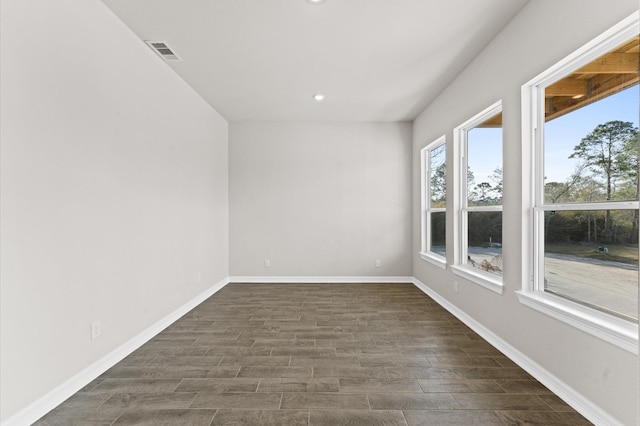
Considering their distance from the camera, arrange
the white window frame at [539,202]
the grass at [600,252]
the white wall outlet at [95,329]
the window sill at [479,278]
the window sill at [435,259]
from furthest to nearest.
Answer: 1. the window sill at [435,259]
2. the window sill at [479,278]
3. the white wall outlet at [95,329]
4. the white window frame at [539,202]
5. the grass at [600,252]

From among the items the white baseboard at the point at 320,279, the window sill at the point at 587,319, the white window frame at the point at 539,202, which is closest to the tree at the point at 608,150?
the white window frame at the point at 539,202

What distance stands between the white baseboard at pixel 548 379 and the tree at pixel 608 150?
963 millimetres

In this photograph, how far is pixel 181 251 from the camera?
3.81 m

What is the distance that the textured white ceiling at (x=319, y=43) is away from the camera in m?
2.51

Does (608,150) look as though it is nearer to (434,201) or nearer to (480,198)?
(480,198)

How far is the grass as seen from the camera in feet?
5.75

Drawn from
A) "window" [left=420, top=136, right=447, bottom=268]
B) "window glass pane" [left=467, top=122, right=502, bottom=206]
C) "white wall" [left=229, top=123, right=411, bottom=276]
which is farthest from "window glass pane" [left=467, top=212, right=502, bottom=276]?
"white wall" [left=229, top=123, right=411, bottom=276]

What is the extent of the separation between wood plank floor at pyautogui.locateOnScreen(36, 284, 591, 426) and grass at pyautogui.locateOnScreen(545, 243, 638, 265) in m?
0.94

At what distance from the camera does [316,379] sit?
7.60ft

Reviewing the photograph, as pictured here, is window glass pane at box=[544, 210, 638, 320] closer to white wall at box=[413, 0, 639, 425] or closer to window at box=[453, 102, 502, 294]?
white wall at box=[413, 0, 639, 425]

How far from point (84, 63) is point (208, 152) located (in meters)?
2.45

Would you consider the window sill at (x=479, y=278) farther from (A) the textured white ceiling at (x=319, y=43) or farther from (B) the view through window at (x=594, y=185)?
(A) the textured white ceiling at (x=319, y=43)

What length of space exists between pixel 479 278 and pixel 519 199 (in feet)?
3.15

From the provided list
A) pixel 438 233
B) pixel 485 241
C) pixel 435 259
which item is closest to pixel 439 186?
pixel 438 233
